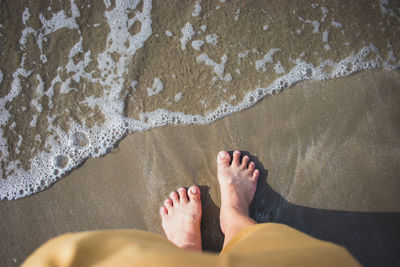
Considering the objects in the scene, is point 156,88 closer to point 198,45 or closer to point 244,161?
point 198,45

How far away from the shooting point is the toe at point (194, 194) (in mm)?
1683

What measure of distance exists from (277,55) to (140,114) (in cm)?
100

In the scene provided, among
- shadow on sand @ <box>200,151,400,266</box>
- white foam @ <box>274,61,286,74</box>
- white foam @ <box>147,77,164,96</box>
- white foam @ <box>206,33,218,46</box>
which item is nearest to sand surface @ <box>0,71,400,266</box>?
shadow on sand @ <box>200,151,400,266</box>

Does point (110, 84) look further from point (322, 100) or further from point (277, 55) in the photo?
point (322, 100)

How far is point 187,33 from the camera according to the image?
177cm

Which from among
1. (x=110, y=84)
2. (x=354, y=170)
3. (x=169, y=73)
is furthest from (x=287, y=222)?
(x=110, y=84)

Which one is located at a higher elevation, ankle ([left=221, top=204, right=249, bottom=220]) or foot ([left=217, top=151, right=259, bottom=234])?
foot ([left=217, top=151, right=259, bottom=234])

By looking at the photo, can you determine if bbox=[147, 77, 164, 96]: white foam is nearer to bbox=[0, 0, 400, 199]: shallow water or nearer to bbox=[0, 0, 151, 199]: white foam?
bbox=[0, 0, 400, 199]: shallow water

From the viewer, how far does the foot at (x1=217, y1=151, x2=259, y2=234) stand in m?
1.67

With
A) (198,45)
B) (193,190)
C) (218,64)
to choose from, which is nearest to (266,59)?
(218,64)

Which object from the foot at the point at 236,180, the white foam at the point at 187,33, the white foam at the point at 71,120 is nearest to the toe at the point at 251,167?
the foot at the point at 236,180

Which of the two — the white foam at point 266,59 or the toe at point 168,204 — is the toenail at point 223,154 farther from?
the white foam at point 266,59

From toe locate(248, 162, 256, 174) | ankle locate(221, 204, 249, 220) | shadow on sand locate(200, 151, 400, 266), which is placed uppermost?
toe locate(248, 162, 256, 174)

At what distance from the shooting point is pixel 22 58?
1790 millimetres
